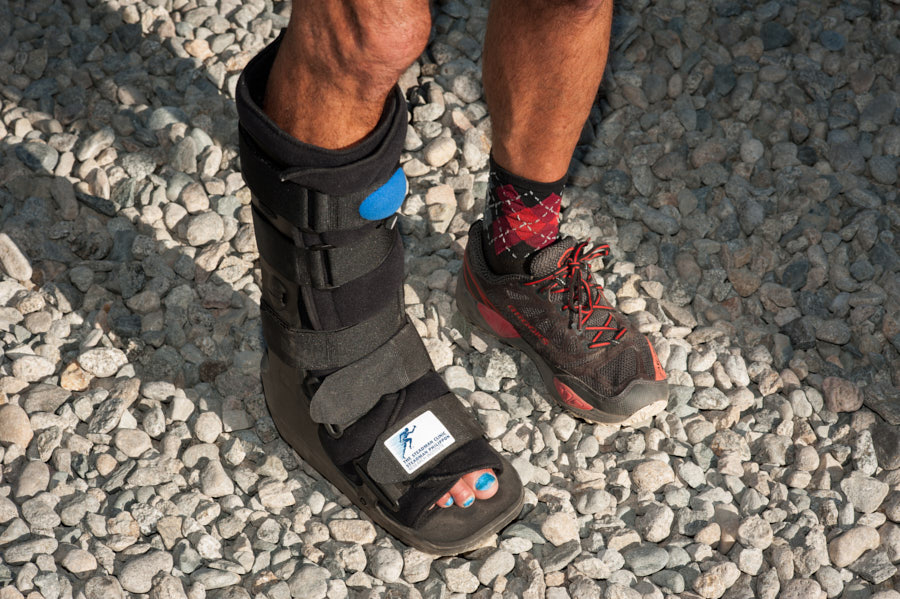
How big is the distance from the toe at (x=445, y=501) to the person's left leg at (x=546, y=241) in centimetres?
41

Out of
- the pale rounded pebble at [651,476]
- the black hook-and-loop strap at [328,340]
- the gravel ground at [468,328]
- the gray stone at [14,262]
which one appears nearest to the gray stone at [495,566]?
the gravel ground at [468,328]

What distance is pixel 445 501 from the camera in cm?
174

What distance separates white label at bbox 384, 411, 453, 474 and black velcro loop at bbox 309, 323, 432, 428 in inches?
3.2

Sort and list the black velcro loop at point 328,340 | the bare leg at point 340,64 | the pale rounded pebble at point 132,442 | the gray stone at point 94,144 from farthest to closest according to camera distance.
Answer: the gray stone at point 94,144 < the pale rounded pebble at point 132,442 < the black velcro loop at point 328,340 < the bare leg at point 340,64

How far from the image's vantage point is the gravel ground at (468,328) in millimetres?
1757

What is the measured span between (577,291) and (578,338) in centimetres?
11

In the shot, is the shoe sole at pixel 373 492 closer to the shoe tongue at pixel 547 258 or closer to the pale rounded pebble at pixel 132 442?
the pale rounded pebble at pixel 132 442

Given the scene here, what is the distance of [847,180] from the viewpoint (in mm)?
2531

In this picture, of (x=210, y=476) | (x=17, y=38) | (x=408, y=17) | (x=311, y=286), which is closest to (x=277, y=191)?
(x=311, y=286)

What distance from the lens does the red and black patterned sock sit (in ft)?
6.24

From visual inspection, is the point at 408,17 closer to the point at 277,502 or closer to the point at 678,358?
the point at 277,502

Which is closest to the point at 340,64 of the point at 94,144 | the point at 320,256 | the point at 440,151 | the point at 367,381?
the point at 320,256

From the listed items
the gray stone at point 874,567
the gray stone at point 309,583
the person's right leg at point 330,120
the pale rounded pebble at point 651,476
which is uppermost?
the person's right leg at point 330,120

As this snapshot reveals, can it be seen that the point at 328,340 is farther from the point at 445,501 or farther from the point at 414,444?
the point at 445,501
